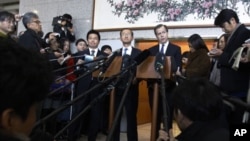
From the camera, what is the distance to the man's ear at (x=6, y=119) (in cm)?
63

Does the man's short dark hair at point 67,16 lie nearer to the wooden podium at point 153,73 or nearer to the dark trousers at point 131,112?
the dark trousers at point 131,112

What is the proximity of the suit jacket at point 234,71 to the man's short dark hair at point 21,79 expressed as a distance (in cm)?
176

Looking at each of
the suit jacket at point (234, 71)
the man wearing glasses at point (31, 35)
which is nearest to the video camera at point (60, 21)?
the man wearing glasses at point (31, 35)

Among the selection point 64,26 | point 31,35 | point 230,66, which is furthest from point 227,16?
point 64,26

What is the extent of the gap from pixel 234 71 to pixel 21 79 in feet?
6.19

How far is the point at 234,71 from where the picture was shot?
2225 mm

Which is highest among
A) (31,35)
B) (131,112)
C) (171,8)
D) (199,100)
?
(171,8)

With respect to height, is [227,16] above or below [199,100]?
above

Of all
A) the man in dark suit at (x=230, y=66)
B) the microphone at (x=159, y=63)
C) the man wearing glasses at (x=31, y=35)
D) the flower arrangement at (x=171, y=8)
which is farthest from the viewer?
the flower arrangement at (x=171, y=8)

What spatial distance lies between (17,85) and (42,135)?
323mm

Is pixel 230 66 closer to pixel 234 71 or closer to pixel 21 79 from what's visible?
pixel 234 71

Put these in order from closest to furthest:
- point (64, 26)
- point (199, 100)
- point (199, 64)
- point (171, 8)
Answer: point (199, 100) < point (199, 64) < point (171, 8) < point (64, 26)

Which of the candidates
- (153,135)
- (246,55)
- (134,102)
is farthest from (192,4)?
(153,135)

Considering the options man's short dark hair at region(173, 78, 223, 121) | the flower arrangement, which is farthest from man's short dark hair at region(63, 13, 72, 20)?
man's short dark hair at region(173, 78, 223, 121)
